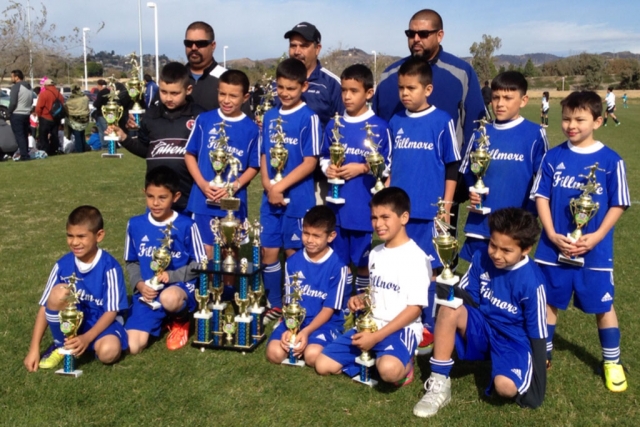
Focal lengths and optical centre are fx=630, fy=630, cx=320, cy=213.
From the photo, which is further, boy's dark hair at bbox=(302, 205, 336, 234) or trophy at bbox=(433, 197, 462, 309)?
boy's dark hair at bbox=(302, 205, 336, 234)

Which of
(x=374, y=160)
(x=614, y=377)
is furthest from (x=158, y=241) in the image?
(x=614, y=377)

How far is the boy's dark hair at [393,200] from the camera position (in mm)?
4176

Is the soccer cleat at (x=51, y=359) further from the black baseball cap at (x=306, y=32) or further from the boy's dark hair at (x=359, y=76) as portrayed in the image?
the black baseball cap at (x=306, y=32)

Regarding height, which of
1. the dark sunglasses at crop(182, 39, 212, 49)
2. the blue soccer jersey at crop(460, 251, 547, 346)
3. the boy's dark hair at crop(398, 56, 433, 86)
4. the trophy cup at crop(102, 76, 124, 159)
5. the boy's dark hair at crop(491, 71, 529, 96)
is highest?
the dark sunglasses at crop(182, 39, 212, 49)

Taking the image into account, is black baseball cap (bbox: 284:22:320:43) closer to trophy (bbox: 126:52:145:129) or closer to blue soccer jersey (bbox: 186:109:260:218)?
blue soccer jersey (bbox: 186:109:260:218)

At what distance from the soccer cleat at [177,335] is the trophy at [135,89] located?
1.66 meters

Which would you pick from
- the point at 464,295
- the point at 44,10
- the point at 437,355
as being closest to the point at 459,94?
the point at 464,295

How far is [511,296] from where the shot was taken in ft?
12.9

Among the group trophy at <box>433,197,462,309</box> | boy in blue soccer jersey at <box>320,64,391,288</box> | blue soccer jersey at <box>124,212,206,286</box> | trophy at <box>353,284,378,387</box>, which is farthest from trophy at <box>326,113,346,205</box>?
trophy at <box>433,197,462,309</box>

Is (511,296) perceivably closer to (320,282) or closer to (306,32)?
(320,282)

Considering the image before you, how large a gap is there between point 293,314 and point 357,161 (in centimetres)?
134

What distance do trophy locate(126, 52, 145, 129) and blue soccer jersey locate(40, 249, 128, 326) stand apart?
128 centimetres

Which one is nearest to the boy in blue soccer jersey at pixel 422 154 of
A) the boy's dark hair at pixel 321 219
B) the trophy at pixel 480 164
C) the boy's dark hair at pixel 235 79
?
the trophy at pixel 480 164

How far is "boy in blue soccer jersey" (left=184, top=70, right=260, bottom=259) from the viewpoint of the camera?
5.05 metres
